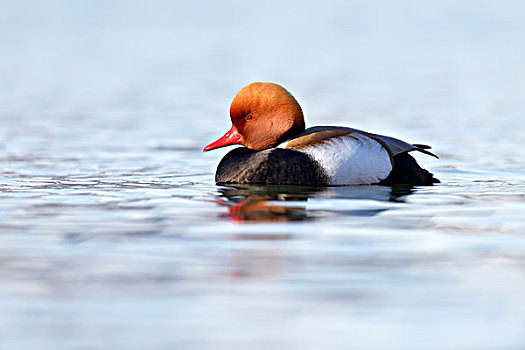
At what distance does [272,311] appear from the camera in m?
3.53

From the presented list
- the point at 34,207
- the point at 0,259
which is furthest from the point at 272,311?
the point at 34,207

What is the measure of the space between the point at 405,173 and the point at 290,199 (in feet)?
4.61

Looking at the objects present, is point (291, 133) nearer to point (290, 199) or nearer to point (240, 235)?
point (290, 199)

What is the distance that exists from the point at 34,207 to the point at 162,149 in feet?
13.5

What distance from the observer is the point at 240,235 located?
196 inches

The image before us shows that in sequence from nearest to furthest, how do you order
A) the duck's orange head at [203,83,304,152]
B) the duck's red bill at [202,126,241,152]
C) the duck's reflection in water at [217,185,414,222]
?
the duck's reflection in water at [217,185,414,222] → the duck's orange head at [203,83,304,152] → the duck's red bill at [202,126,241,152]

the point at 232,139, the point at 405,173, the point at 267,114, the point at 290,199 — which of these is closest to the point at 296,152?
the point at 267,114

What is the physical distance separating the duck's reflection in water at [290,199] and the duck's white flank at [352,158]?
119 mm

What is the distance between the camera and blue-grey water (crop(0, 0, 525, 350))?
3.37 m

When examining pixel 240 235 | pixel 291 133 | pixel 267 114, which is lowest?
pixel 240 235

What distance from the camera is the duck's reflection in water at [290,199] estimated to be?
572cm

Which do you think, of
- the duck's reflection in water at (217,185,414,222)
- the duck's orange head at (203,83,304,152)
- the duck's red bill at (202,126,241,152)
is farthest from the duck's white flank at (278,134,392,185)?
the duck's red bill at (202,126,241,152)

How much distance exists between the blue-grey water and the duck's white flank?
0.62 feet

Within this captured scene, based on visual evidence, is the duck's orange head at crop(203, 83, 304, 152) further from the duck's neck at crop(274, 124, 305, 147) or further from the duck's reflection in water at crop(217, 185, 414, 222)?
the duck's reflection in water at crop(217, 185, 414, 222)
